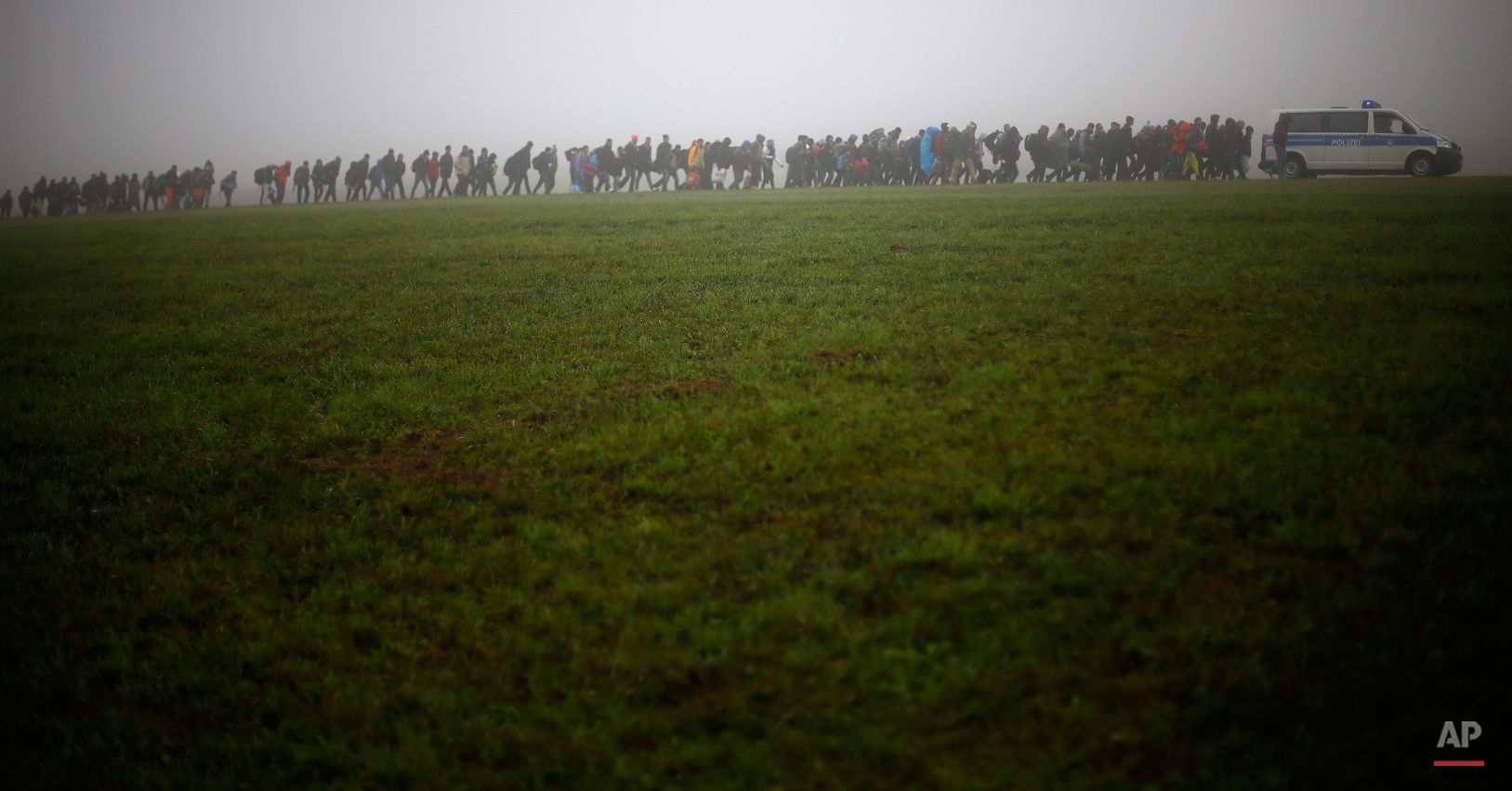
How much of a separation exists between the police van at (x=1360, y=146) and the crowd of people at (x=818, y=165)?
1.70 metres

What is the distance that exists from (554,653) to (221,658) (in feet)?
5.34

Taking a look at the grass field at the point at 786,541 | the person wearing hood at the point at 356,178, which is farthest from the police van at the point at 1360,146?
the person wearing hood at the point at 356,178

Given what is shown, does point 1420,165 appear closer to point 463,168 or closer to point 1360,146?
point 1360,146

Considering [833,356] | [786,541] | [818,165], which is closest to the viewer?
[786,541]

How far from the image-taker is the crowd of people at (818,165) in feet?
104

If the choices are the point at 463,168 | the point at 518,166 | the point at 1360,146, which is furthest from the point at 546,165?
the point at 1360,146

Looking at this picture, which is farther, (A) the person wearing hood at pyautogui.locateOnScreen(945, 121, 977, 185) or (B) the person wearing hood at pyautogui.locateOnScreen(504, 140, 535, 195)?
(B) the person wearing hood at pyautogui.locateOnScreen(504, 140, 535, 195)

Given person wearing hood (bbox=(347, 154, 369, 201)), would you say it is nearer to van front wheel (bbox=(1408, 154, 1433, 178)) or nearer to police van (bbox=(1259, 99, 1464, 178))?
police van (bbox=(1259, 99, 1464, 178))

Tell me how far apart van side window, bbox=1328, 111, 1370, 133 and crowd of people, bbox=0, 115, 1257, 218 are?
2.75 meters

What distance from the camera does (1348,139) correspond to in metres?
28.3

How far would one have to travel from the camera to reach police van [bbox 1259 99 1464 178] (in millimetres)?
27188

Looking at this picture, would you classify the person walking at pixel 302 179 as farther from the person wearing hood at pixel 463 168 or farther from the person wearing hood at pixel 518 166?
the person wearing hood at pixel 518 166

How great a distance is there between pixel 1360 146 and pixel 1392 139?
2.87 ft

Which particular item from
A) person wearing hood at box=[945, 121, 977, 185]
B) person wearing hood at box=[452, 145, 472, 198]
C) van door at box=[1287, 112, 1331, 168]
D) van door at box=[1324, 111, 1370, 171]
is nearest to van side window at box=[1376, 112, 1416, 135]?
van door at box=[1324, 111, 1370, 171]
